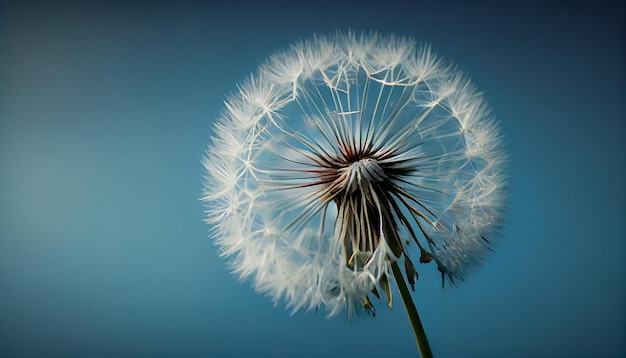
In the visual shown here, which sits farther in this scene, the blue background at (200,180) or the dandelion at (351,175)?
the blue background at (200,180)

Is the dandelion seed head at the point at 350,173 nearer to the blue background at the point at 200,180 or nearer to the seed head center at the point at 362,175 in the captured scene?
the seed head center at the point at 362,175

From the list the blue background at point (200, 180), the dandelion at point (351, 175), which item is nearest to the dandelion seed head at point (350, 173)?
the dandelion at point (351, 175)

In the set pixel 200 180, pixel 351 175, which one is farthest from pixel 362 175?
pixel 200 180

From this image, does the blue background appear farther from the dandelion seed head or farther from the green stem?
the green stem

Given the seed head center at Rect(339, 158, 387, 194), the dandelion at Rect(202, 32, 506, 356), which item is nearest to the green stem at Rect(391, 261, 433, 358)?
the dandelion at Rect(202, 32, 506, 356)

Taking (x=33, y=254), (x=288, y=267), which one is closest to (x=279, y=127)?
(x=288, y=267)
